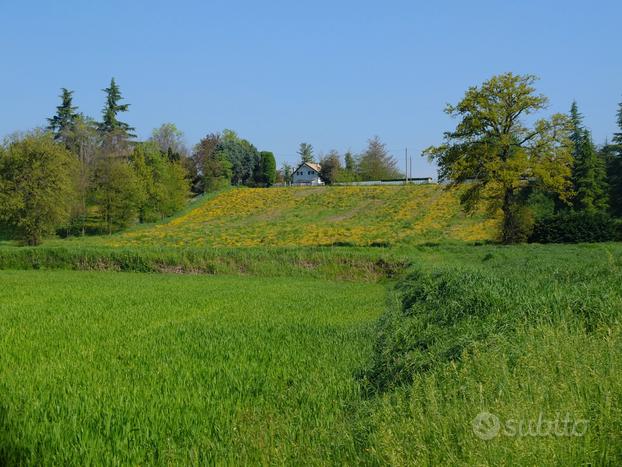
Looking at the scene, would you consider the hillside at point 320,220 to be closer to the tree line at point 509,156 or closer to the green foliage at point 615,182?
the tree line at point 509,156

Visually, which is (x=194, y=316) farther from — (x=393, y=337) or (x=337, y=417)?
(x=337, y=417)

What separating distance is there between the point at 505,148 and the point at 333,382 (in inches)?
1196

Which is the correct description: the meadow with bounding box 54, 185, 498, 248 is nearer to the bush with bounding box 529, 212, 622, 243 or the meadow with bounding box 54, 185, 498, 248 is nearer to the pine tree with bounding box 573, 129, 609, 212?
the bush with bounding box 529, 212, 622, 243

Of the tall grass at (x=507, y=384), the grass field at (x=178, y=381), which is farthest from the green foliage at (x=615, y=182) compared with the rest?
the tall grass at (x=507, y=384)

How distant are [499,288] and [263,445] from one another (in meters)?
6.45

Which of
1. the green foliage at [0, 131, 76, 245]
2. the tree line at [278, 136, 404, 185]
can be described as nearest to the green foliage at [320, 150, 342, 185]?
the tree line at [278, 136, 404, 185]

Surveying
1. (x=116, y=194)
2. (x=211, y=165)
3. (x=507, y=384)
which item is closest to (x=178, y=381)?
(x=507, y=384)

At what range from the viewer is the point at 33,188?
151 ft

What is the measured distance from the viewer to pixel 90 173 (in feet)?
201

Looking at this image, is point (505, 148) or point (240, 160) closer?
point (505, 148)

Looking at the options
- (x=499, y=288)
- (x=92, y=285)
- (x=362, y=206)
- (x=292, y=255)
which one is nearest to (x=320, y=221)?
(x=362, y=206)

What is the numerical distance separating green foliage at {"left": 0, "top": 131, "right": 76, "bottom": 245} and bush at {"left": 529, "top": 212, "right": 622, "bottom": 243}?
39142 millimetres

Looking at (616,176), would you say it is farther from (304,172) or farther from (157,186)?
(304,172)

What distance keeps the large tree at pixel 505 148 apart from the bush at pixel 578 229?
2.38 metres
